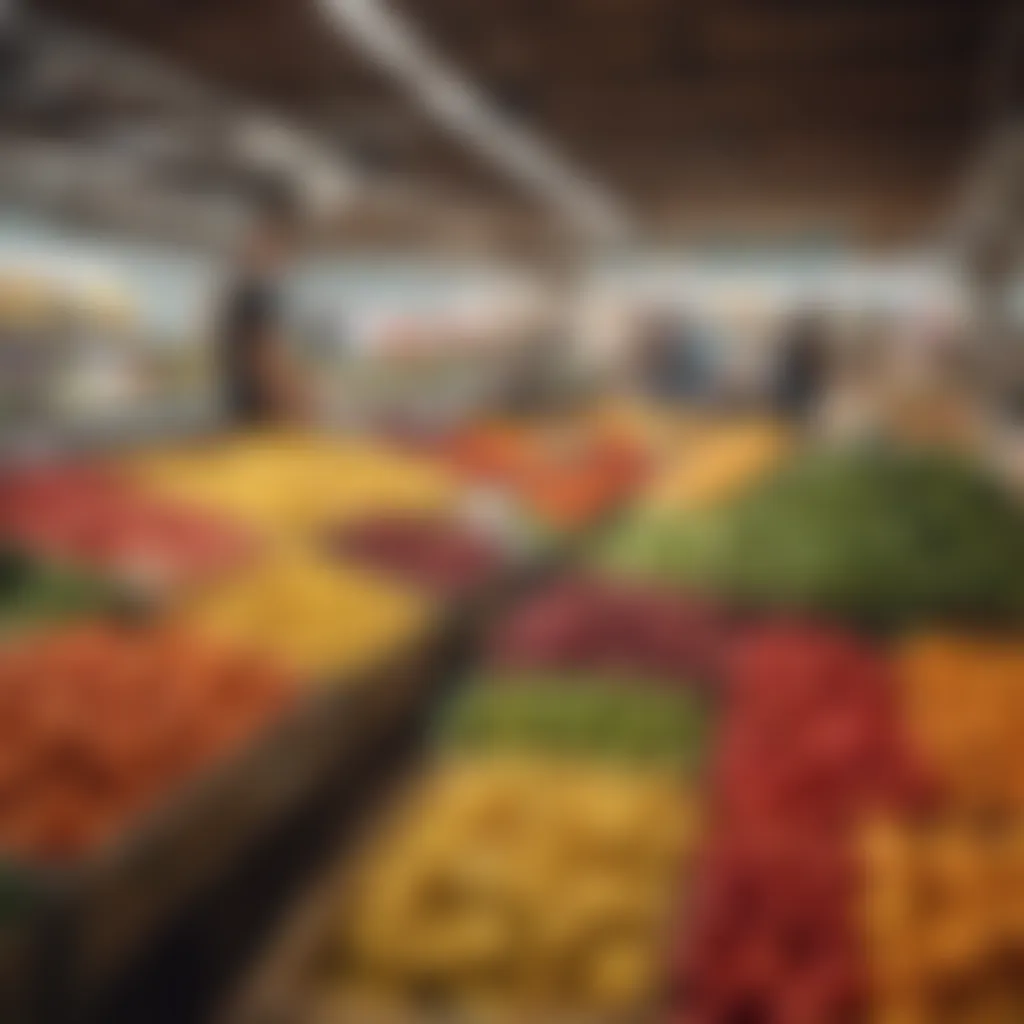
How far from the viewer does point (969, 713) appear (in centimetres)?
318

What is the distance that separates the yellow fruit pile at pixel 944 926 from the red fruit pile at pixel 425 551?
2715 mm

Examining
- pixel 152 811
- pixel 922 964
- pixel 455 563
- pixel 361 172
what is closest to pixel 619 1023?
pixel 922 964

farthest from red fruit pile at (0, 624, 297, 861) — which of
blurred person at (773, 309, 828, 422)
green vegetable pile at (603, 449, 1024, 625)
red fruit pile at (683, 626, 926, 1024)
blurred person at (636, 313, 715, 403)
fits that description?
blurred person at (636, 313, 715, 403)

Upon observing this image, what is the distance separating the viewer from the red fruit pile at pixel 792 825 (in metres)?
2.05

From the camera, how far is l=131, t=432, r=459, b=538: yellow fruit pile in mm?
5598

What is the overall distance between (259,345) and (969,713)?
4820mm

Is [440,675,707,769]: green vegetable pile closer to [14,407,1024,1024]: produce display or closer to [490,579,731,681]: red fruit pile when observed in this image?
[14,407,1024,1024]: produce display

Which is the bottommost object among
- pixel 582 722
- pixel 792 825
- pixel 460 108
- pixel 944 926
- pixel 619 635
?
pixel 619 635

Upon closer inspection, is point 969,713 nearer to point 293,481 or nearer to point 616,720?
point 616,720

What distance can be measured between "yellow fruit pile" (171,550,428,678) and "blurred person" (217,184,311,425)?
6.88 feet

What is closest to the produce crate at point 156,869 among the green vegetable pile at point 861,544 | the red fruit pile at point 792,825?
the red fruit pile at point 792,825

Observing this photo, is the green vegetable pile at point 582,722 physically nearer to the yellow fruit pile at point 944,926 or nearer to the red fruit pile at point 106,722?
the red fruit pile at point 106,722

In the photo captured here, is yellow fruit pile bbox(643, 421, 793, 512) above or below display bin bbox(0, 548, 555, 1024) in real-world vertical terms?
below

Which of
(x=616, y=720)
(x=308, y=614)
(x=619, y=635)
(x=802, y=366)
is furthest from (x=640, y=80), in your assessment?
(x=802, y=366)
